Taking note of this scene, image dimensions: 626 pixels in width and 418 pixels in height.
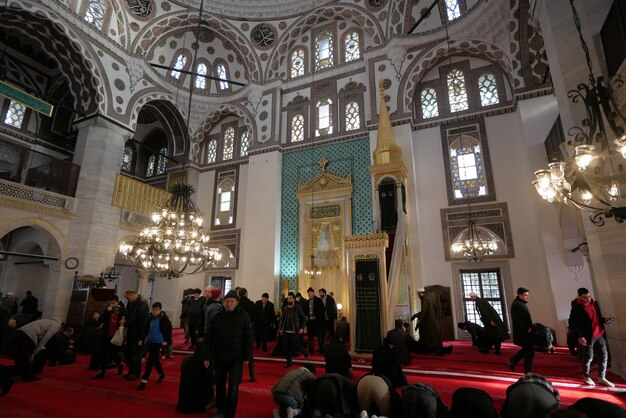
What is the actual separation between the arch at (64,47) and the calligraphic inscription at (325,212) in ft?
21.2

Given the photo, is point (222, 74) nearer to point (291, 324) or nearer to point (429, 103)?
point (429, 103)

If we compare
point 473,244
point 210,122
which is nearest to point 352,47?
point 210,122

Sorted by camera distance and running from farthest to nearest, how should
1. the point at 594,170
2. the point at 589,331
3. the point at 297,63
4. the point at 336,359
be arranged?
the point at 297,63 < the point at 589,331 < the point at 336,359 < the point at 594,170

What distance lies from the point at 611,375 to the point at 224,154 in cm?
1152

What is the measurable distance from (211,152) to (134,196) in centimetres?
360

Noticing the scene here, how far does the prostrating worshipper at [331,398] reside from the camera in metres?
2.57

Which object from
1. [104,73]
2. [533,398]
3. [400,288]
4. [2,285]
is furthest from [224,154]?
[533,398]

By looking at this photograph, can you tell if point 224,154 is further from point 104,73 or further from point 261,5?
point 261,5

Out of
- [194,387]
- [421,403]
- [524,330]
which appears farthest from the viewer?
[524,330]

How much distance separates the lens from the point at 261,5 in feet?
38.2

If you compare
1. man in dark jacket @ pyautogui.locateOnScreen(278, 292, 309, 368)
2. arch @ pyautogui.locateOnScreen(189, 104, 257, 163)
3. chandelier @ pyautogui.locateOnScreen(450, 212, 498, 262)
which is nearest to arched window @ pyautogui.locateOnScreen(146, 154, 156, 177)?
arch @ pyautogui.locateOnScreen(189, 104, 257, 163)

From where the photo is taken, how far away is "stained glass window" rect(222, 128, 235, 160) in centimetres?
1248

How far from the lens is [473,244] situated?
304 inches

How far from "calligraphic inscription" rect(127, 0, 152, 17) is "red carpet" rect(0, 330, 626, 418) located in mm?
9771
